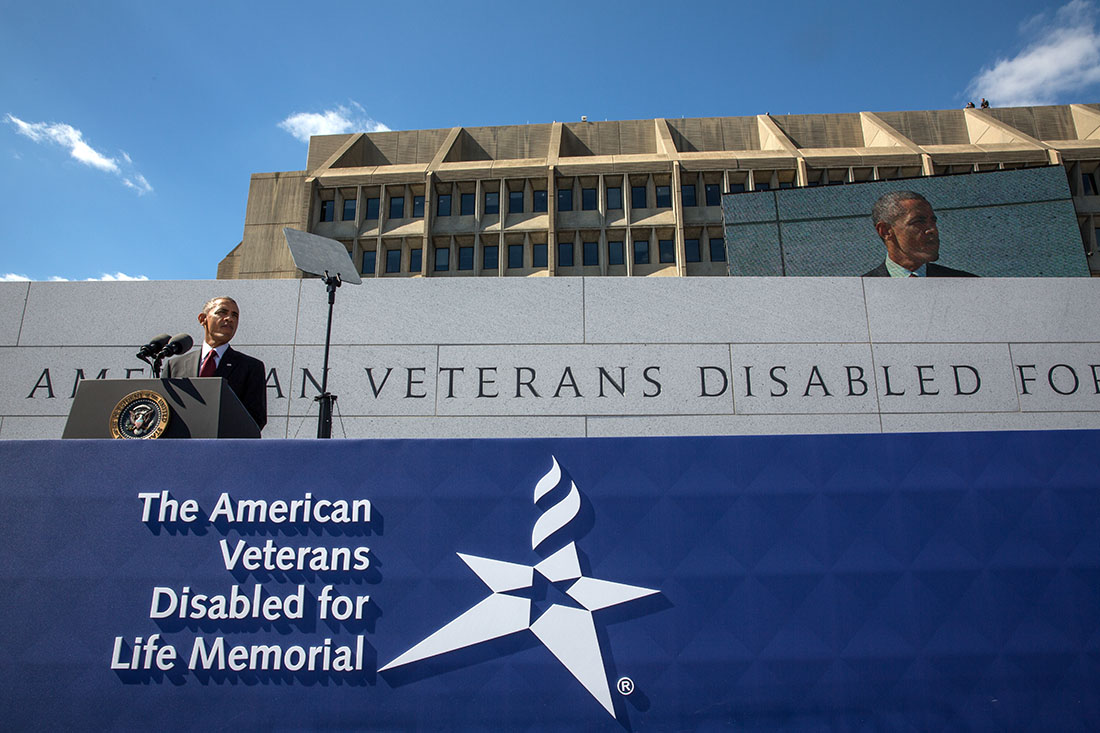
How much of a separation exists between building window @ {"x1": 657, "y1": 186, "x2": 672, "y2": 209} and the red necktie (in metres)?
38.1

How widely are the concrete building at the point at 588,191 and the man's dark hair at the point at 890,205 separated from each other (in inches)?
1192

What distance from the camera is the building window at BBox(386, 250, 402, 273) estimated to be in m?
43.2

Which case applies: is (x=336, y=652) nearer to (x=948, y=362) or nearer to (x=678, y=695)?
(x=678, y=695)

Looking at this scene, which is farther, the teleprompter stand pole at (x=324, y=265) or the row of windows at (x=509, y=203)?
the row of windows at (x=509, y=203)

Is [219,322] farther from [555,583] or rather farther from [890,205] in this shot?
[890,205]

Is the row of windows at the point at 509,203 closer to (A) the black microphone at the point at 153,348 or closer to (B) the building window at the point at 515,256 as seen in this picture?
(B) the building window at the point at 515,256

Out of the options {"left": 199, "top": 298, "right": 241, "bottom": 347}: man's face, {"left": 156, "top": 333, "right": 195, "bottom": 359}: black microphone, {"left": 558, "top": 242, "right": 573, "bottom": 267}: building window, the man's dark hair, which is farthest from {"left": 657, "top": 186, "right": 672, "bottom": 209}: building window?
{"left": 156, "top": 333, "right": 195, "bottom": 359}: black microphone

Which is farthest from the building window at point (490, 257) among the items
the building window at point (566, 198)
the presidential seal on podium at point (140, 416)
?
the presidential seal on podium at point (140, 416)

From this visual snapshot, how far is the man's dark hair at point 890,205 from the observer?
10.2m

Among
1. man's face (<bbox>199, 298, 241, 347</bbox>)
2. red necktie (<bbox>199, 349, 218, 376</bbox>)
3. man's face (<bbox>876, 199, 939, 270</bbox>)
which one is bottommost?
red necktie (<bbox>199, 349, 218, 376</bbox>)

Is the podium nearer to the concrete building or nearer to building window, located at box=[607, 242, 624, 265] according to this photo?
the concrete building

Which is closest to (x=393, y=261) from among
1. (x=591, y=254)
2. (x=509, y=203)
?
(x=509, y=203)

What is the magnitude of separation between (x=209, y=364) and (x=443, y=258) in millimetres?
37422

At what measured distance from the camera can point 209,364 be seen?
6871 mm
